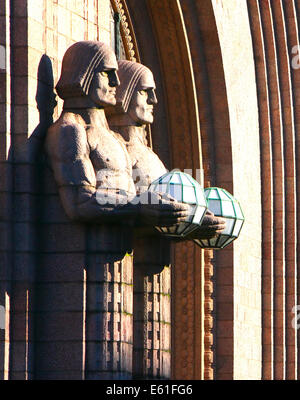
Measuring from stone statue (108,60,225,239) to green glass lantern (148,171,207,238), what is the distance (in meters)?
0.57

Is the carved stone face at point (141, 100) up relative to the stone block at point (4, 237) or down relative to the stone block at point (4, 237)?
up

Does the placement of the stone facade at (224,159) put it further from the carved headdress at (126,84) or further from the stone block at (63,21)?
the carved headdress at (126,84)

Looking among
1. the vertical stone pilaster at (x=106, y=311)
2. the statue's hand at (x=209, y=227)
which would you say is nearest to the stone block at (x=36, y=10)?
the vertical stone pilaster at (x=106, y=311)

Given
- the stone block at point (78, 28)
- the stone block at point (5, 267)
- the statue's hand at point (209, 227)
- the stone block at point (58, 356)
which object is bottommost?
the stone block at point (58, 356)

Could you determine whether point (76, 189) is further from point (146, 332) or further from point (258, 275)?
point (258, 275)

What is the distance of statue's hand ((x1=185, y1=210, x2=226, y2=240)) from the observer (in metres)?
13.6

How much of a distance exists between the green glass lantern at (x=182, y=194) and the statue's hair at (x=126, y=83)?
981mm

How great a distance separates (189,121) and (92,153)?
663 cm

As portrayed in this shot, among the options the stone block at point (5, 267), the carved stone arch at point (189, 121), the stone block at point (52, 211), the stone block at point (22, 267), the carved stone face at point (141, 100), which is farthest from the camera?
the carved stone arch at point (189, 121)

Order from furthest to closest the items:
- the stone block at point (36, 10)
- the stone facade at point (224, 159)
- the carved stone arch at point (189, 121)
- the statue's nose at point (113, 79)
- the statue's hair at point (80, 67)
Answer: the carved stone arch at point (189, 121), the stone facade at point (224, 159), the statue's nose at point (113, 79), the statue's hair at point (80, 67), the stone block at point (36, 10)

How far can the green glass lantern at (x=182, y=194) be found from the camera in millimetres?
12828

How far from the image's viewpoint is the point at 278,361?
2033 centimetres

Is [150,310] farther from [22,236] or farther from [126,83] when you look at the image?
[126,83]

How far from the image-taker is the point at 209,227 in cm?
1363
